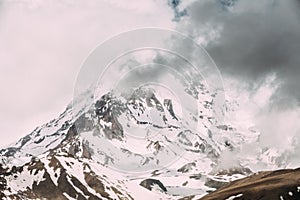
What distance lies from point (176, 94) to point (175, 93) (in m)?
0.61

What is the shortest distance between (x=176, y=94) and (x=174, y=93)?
94cm

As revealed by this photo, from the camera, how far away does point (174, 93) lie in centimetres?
13388

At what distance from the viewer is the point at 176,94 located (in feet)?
A: 442

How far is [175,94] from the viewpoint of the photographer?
135375 mm

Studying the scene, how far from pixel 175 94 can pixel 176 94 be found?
0.78 meters

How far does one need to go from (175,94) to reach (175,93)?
1272mm

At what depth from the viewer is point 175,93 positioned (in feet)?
440

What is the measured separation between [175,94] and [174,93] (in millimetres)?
1547
